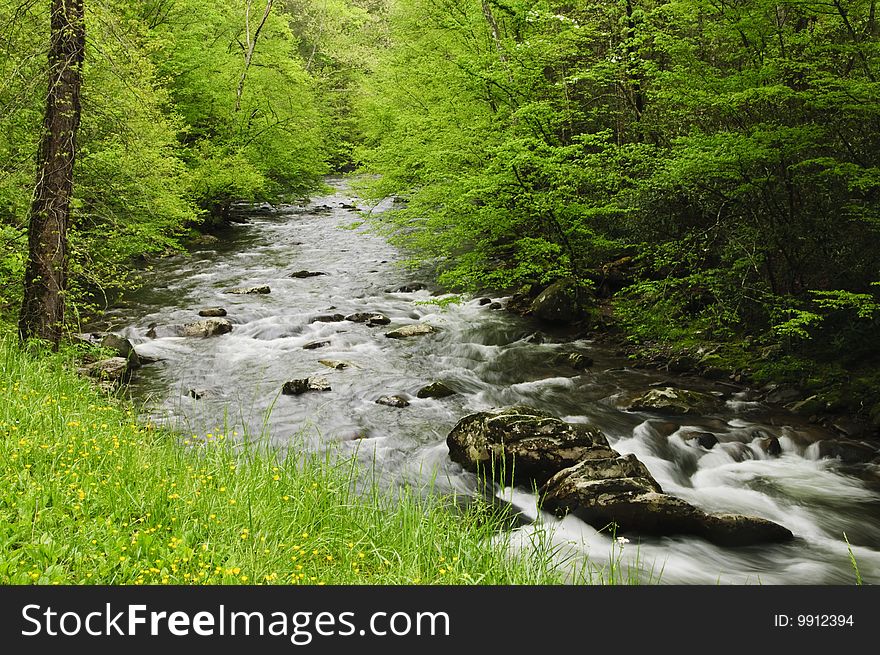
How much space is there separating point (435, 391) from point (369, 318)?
5.59 meters

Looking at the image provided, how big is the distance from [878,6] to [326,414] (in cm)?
1100

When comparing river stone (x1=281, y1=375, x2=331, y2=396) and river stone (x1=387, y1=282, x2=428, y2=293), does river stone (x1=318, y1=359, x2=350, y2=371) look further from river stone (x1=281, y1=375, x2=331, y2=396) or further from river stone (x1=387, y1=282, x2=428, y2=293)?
river stone (x1=387, y1=282, x2=428, y2=293)

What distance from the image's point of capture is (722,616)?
3.81 m

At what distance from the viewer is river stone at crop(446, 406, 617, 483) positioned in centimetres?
809

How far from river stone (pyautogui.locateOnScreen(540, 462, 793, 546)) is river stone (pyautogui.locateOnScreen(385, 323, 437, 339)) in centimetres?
879

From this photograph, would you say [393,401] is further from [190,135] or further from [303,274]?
[190,135]

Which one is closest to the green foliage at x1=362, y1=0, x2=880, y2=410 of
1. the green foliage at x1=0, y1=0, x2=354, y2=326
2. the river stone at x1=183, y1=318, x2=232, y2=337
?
the river stone at x1=183, y1=318, x2=232, y2=337

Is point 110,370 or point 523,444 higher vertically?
point 110,370

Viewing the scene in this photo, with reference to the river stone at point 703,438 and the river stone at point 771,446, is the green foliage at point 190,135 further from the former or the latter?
the river stone at point 771,446

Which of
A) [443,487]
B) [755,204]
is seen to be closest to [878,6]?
[755,204]

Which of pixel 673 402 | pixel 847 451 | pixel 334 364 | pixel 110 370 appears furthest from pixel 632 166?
pixel 110 370

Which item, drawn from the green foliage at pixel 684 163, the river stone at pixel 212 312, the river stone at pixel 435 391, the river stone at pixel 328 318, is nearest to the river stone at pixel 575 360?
the green foliage at pixel 684 163

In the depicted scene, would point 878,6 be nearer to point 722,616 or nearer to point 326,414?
point 722,616

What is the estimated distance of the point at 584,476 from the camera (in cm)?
736
